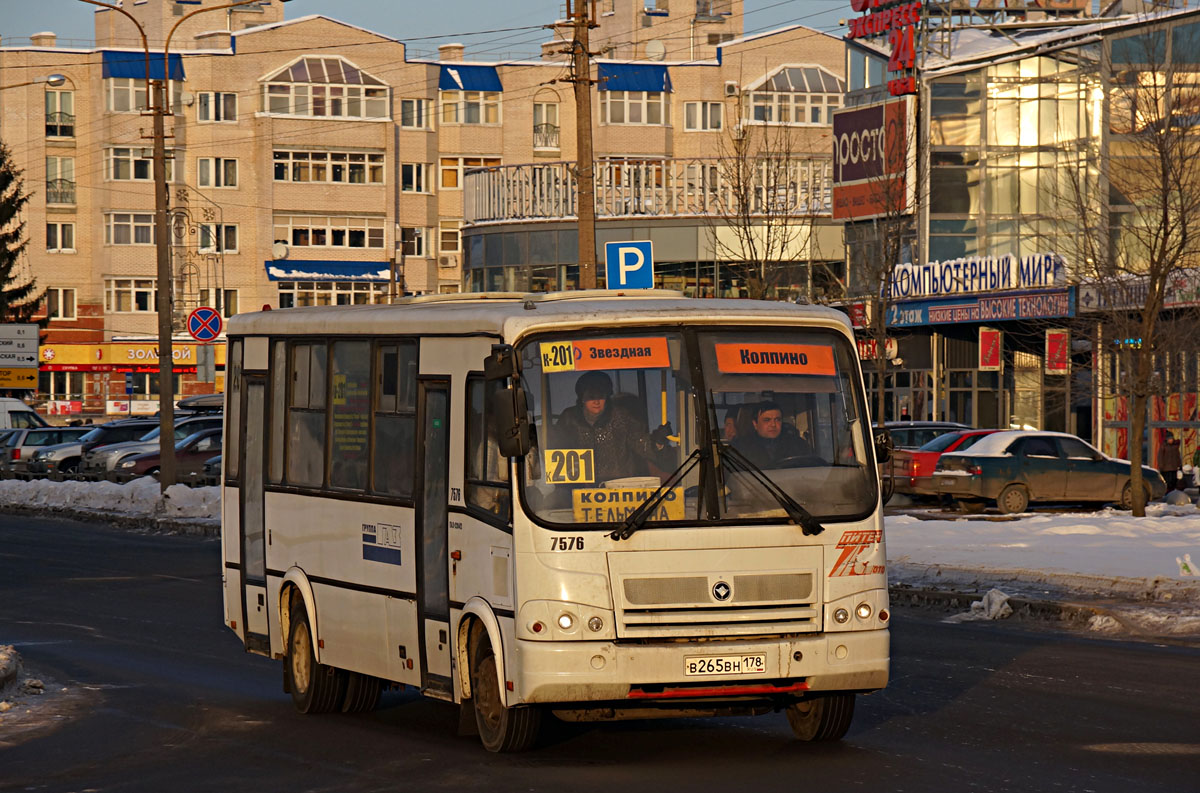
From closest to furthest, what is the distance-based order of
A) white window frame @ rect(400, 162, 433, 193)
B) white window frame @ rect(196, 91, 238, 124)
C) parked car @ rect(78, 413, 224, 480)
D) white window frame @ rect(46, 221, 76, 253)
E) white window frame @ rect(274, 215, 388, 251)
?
parked car @ rect(78, 413, 224, 480), white window frame @ rect(196, 91, 238, 124), white window frame @ rect(274, 215, 388, 251), white window frame @ rect(46, 221, 76, 253), white window frame @ rect(400, 162, 433, 193)

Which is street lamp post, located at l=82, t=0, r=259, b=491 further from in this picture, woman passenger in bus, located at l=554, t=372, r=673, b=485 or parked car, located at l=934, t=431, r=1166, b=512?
woman passenger in bus, located at l=554, t=372, r=673, b=485

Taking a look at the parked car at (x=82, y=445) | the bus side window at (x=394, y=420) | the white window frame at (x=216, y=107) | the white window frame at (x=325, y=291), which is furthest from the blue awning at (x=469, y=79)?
the bus side window at (x=394, y=420)

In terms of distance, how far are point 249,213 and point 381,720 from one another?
82.6m

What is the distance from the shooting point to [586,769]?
9.42 m

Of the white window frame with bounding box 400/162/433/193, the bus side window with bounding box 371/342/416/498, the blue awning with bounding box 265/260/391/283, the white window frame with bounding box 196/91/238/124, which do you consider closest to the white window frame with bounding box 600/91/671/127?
the white window frame with bounding box 400/162/433/193

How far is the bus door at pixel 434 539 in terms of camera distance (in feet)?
33.6

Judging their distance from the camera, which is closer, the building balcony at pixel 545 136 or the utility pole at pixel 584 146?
the utility pole at pixel 584 146

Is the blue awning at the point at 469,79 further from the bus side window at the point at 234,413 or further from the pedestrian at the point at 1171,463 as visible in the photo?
the bus side window at the point at 234,413

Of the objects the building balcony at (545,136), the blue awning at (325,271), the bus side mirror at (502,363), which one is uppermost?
the building balcony at (545,136)

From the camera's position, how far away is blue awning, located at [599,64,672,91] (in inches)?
3723

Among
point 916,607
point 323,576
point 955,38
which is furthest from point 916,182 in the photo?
point 323,576

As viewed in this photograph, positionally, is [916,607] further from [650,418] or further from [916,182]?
[916,182]

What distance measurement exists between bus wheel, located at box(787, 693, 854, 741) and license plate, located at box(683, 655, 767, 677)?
0.74 metres

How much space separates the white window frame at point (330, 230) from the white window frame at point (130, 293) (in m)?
7.24
